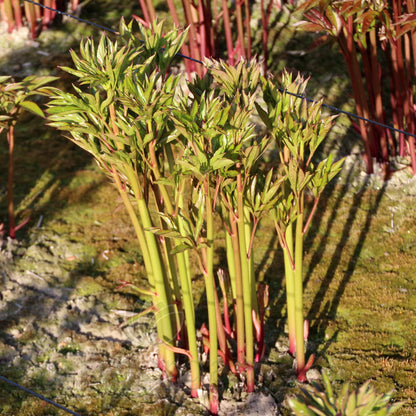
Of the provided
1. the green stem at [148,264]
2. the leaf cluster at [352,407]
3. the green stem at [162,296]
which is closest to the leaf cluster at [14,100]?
the green stem at [148,264]

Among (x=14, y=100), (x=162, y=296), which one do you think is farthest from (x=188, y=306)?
(x=14, y=100)

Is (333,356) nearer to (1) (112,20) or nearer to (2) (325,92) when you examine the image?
(2) (325,92)

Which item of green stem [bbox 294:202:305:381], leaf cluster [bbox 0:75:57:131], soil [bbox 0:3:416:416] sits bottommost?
soil [bbox 0:3:416:416]

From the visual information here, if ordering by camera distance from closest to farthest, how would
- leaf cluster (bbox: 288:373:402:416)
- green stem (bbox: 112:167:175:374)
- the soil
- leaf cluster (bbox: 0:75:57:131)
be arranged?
leaf cluster (bbox: 288:373:402:416) → green stem (bbox: 112:167:175:374) → the soil → leaf cluster (bbox: 0:75:57:131)

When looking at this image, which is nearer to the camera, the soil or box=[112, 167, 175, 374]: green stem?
box=[112, 167, 175, 374]: green stem

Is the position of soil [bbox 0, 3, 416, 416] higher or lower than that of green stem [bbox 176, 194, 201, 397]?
A: lower

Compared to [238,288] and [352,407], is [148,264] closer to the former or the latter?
[238,288]

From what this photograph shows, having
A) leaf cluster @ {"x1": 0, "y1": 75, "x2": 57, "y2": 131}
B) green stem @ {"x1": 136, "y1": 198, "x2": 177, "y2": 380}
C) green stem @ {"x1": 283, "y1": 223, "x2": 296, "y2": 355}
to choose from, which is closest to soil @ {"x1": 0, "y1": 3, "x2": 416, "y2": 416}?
green stem @ {"x1": 136, "y1": 198, "x2": 177, "y2": 380}

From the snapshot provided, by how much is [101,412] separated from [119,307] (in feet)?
1.89

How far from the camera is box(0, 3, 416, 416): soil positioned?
6.69ft

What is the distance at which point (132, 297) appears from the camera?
2561 millimetres

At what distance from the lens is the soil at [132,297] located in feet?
6.69

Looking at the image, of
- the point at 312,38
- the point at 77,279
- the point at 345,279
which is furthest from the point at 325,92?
the point at 77,279

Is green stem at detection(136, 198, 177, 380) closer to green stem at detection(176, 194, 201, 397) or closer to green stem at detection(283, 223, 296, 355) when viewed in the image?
green stem at detection(176, 194, 201, 397)
